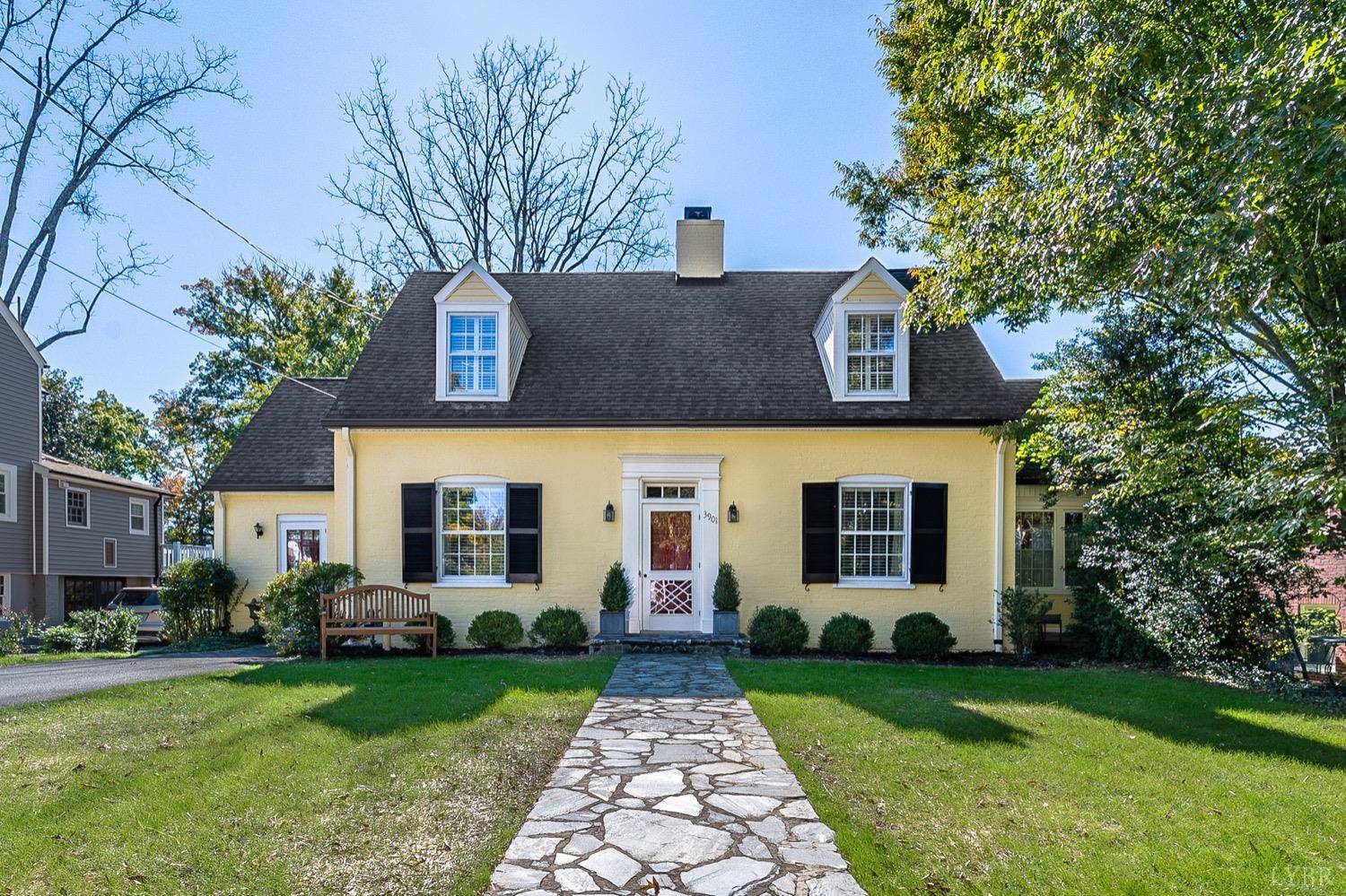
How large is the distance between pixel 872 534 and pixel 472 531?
6.62 m

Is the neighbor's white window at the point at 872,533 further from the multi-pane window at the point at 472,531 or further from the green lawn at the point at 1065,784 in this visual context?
the multi-pane window at the point at 472,531

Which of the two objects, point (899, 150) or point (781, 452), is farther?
point (899, 150)

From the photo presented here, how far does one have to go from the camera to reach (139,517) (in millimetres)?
26172

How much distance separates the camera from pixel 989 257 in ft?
29.5

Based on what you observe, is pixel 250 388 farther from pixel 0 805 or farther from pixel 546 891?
pixel 546 891

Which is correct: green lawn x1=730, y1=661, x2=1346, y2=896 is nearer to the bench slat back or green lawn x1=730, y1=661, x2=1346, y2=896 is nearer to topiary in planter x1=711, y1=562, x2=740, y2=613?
topiary in planter x1=711, y1=562, x2=740, y2=613

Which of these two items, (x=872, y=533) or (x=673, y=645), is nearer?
(x=673, y=645)

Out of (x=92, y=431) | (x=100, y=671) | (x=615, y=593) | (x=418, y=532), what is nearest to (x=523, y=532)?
(x=418, y=532)

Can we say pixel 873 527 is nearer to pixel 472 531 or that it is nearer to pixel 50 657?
pixel 472 531

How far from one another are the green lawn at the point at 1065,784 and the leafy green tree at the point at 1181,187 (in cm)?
250

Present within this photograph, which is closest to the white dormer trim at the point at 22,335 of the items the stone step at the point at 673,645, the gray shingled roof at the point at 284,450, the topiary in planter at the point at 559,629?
the gray shingled roof at the point at 284,450

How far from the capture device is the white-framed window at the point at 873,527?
1266 cm

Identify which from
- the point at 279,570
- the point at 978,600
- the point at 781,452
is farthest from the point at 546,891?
the point at 279,570

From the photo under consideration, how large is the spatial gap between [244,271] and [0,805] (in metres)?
27.2
